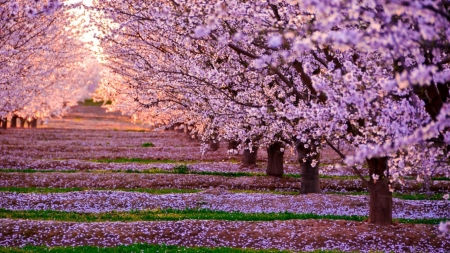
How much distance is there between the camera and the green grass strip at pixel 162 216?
17.3 metres

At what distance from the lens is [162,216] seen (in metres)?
17.6

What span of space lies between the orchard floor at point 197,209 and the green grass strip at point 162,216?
0.11ft

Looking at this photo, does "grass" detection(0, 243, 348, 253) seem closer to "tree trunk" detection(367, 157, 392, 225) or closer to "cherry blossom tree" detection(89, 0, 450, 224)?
"tree trunk" detection(367, 157, 392, 225)

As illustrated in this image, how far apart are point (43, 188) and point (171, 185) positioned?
18.9 feet

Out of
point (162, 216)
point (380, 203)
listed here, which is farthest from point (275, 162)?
point (380, 203)

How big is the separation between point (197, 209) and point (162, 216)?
6.45 feet

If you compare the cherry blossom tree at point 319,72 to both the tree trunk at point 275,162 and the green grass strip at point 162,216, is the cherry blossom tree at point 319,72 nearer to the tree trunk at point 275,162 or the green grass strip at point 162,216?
the tree trunk at point 275,162

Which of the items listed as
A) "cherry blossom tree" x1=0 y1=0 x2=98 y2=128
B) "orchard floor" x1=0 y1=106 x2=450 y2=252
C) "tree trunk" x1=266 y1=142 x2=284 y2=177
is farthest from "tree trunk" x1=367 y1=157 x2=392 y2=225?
"tree trunk" x1=266 y1=142 x2=284 y2=177

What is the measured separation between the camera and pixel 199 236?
14906 mm

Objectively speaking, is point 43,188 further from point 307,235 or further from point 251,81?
point 307,235

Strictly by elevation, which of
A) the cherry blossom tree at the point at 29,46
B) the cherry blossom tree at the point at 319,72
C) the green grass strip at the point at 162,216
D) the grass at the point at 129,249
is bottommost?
the grass at the point at 129,249

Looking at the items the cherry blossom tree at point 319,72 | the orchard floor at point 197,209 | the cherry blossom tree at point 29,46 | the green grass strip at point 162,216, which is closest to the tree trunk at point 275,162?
the cherry blossom tree at point 319,72

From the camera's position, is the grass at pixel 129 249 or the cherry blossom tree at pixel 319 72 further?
the grass at pixel 129 249

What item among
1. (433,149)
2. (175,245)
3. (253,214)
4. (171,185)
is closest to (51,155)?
(171,185)
